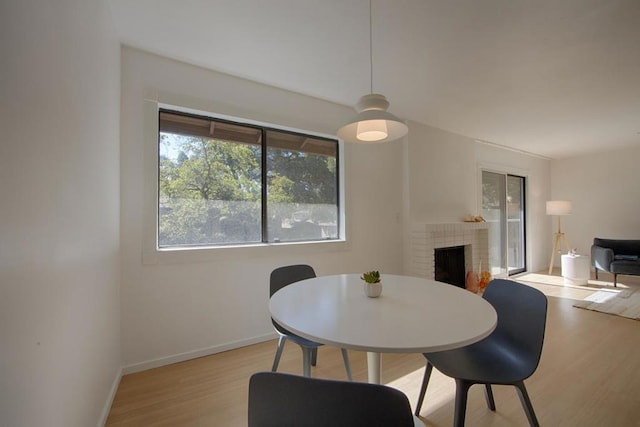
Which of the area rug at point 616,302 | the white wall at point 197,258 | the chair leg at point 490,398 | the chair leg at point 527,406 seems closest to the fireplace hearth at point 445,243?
the white wall at point 197,258

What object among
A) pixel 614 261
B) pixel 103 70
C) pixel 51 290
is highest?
pixel 103 70

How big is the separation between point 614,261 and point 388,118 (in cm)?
580

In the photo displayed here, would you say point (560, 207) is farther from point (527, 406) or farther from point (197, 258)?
point (197, 258)

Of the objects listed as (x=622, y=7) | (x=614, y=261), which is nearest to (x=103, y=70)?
(x=622, y=7)

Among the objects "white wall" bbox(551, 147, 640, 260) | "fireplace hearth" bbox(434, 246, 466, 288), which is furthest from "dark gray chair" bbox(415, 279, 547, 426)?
"white wall" bbox(551, 147, 640, 260)

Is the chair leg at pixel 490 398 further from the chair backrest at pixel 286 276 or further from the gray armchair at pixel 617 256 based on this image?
the gray armchair at pixel 617 256

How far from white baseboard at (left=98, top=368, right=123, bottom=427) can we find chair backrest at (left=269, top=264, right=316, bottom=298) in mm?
1125

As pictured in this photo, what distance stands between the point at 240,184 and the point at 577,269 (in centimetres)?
572

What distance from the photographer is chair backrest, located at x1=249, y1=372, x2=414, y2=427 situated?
594mm

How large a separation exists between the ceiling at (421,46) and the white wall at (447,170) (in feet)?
2.21

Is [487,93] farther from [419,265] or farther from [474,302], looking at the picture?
[474,302]

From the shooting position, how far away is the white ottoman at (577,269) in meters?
4.74

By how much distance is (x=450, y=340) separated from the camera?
911 mm

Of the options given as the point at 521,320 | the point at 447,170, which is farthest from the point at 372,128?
the point at 447,170
